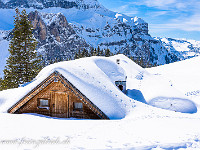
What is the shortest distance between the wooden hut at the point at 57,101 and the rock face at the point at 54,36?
520 feet

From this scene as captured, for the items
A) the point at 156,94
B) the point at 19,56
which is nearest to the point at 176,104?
the point at 156,94

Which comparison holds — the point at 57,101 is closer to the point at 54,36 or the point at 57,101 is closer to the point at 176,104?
the point at 176,104

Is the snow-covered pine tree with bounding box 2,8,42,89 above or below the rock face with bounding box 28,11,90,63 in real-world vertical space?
below

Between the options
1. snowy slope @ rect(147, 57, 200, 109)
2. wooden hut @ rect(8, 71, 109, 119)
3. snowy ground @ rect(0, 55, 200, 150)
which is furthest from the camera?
snowy slope @ rect(147, 57, 200, 109)

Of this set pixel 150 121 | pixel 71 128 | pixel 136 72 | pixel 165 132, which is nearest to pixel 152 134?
pixel 165 132

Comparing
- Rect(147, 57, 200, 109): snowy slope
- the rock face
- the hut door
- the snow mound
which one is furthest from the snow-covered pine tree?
the rock face

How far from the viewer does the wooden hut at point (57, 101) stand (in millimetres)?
12164

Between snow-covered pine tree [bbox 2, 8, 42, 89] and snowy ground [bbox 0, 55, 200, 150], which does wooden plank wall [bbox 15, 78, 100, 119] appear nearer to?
snowy ground [bbox 0, 55, 200, 150]

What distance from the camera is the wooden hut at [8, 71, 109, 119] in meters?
12.2

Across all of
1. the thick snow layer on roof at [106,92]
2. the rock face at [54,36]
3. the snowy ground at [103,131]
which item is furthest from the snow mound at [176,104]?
the rock face at [54,36]

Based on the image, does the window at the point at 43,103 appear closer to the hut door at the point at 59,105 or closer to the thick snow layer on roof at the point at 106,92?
A: the hut door at the point at 59,105

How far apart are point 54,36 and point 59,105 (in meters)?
183

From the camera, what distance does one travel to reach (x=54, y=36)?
185 metres

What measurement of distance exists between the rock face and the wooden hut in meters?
158
